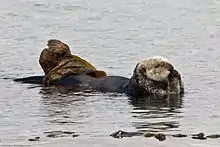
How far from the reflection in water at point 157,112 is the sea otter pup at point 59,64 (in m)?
1.46

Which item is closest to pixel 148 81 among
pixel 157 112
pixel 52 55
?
pixel 157 112

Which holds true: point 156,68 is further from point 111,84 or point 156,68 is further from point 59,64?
point 59,64

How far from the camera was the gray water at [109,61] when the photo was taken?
858 cm

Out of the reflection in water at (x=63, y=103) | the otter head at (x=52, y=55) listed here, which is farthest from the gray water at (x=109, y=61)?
the otter head at (x=52, y=55)

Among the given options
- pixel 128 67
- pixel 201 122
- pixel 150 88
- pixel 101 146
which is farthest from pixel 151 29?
pixel 101 146

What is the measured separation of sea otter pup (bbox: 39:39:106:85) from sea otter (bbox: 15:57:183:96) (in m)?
0.57

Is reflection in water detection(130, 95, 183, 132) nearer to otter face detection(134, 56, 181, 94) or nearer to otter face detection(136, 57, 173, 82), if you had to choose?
otter face detection(134, 56, 181, 94)

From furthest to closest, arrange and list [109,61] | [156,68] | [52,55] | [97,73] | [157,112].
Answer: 1. [109,61]
2. [52,55]
3. [97,73]
4. [156,68]
5. [157,112]

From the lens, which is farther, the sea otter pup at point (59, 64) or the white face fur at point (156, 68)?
the sea otter pup at point (59, 64)

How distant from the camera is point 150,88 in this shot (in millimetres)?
11250

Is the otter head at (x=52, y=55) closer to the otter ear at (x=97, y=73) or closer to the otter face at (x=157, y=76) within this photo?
the otter ear at (x=97, y=73)

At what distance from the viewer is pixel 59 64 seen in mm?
12359

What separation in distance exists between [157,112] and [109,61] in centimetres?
439

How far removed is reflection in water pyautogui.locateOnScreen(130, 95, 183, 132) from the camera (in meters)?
8.61
